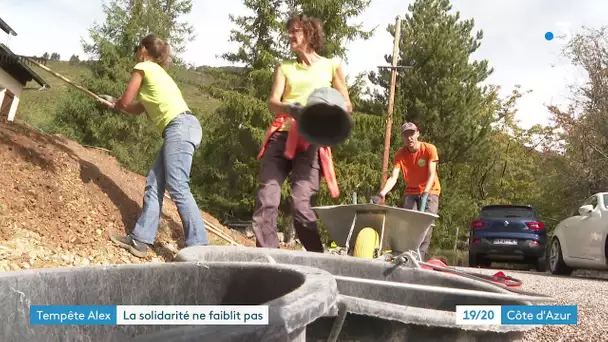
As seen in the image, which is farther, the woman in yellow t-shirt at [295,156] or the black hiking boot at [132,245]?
the black hiking boot at [132,245]

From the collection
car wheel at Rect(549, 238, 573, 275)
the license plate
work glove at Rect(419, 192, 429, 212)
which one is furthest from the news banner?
the license plate

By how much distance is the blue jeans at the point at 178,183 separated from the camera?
5.26 meters

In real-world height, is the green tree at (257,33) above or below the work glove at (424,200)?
above

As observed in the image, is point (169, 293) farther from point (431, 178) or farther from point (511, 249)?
point (511, 249)

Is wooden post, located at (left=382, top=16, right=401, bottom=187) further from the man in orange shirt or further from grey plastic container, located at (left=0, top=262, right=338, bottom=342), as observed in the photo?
grey plastic container, located at (left=0, top=262, right=338, bottom=342)

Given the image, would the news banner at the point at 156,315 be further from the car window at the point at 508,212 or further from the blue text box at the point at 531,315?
the car window at the point at 508,212

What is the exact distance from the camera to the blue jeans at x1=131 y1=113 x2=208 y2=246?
5.26 metres

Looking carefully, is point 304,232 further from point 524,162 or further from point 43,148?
point 524,162

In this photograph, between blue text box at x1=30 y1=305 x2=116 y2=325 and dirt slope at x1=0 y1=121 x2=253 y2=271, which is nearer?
blue text box at x1=30 y1=305 x2=116 y2=325

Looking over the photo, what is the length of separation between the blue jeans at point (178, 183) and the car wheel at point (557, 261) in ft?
30.7

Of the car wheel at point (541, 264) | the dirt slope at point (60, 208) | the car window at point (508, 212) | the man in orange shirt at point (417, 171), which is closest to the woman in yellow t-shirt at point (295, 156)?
the dirt slope at point (60, 208)

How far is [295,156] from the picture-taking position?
472cm

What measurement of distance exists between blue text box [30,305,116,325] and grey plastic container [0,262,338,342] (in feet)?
0.05

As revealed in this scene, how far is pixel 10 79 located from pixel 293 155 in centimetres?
2215
